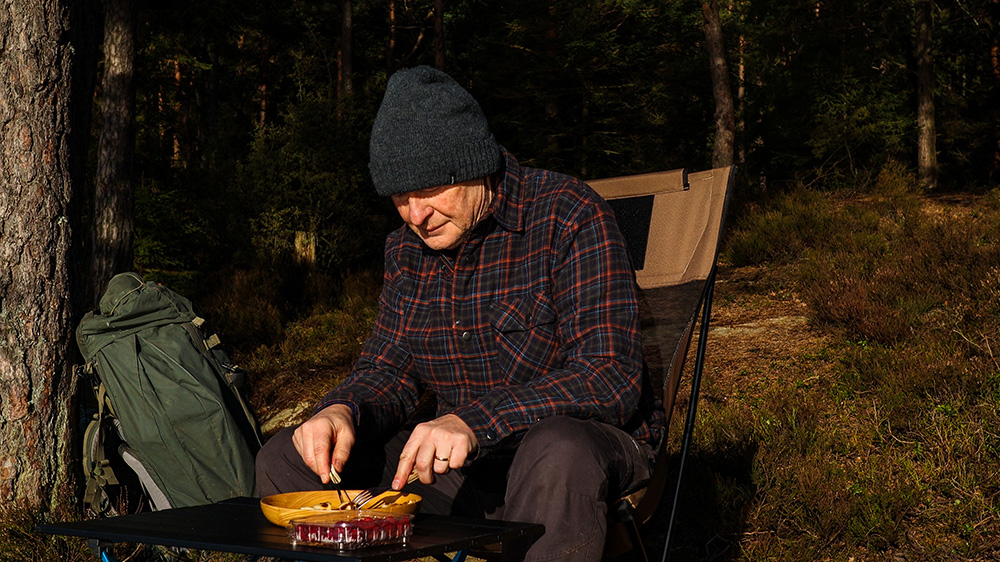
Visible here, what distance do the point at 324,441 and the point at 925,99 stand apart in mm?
14444

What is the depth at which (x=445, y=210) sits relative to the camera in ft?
7.36

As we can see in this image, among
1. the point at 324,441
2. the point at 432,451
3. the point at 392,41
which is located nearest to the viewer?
the point at 432,451

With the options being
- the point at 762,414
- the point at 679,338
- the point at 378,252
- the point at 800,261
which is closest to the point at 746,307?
the point at 800,261

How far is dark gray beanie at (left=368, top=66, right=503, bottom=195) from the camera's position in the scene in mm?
2168

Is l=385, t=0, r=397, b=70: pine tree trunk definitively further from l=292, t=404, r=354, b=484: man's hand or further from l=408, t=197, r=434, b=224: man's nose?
l=292, t=404, r=354, b=484: man's hand

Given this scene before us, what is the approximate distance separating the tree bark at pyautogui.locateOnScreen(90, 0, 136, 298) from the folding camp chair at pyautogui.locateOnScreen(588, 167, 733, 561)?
5.98 m

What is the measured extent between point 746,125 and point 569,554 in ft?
54.7

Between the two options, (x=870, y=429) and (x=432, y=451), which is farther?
(x=870, y=429)

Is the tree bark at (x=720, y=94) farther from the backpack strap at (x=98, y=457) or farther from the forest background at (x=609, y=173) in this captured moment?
the backpack strap at (x=98, y=457)

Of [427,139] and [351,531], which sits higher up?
[427,139]

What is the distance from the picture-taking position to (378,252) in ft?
44.4

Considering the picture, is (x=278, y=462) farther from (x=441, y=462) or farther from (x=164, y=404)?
(x=164, y=404)

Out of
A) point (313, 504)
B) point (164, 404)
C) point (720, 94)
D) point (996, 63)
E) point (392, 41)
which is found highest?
point (392, 41)

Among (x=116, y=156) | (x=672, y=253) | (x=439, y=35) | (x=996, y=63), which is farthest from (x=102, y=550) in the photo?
(x=996, y=63)
